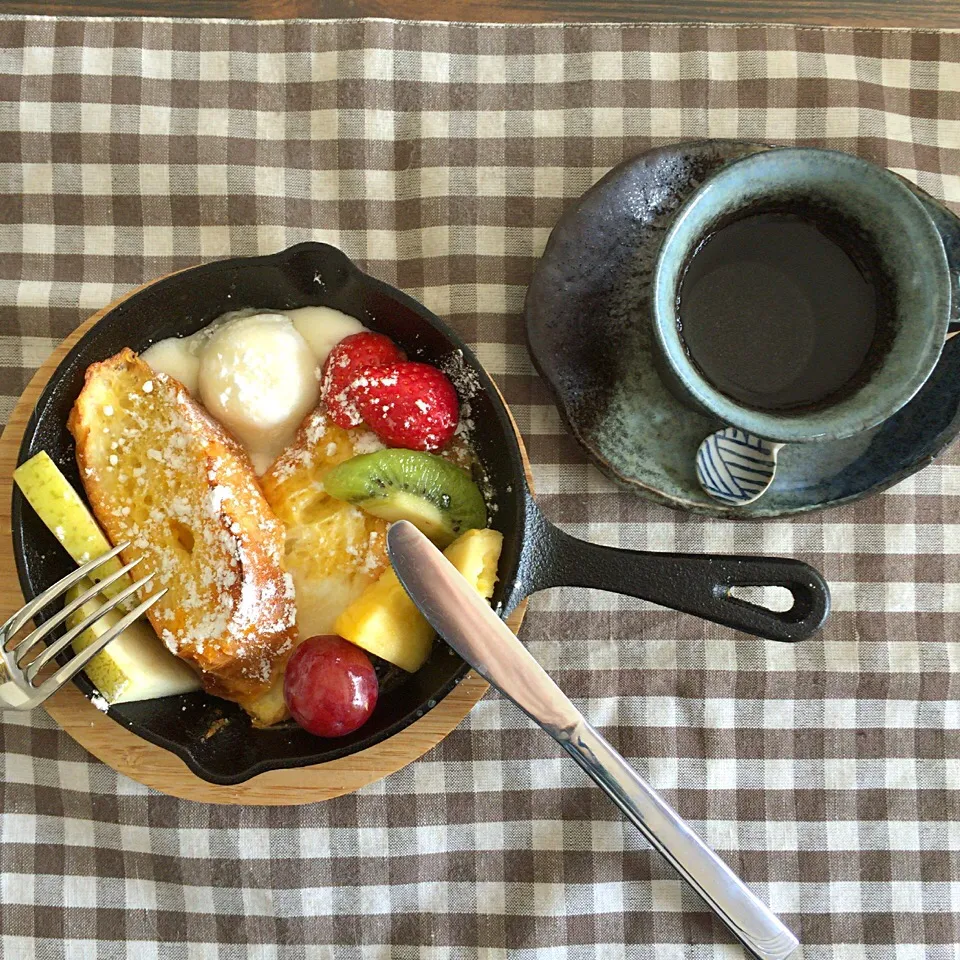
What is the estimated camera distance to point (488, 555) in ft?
3.79

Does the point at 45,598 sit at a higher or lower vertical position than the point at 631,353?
lower

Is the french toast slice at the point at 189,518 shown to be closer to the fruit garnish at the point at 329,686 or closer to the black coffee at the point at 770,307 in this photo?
the fruit garnish at the point at 329,686

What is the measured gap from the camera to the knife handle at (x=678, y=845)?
1.15m

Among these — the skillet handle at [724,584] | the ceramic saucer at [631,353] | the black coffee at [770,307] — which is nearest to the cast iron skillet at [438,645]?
the skillet handle at [724,584]

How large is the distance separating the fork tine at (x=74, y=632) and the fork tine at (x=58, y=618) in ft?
0.05

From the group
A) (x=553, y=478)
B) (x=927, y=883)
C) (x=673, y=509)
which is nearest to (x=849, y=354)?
(x=673, y=509)

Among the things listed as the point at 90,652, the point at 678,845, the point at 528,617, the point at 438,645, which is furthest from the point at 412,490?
the point at 678,845

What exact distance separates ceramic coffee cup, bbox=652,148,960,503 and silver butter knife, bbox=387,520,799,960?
341 mm

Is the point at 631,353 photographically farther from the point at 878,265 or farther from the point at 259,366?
the point at 259,366

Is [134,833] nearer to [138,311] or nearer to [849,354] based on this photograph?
[138,311]

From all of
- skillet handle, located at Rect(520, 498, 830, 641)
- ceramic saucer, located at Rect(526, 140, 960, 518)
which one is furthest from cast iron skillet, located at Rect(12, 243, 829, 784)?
ceramic saucer, located at Rect(526, 140, 960, 518)

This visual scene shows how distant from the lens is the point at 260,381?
1.19 m

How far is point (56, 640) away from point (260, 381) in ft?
1.29

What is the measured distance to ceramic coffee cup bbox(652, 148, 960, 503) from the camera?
105cm
